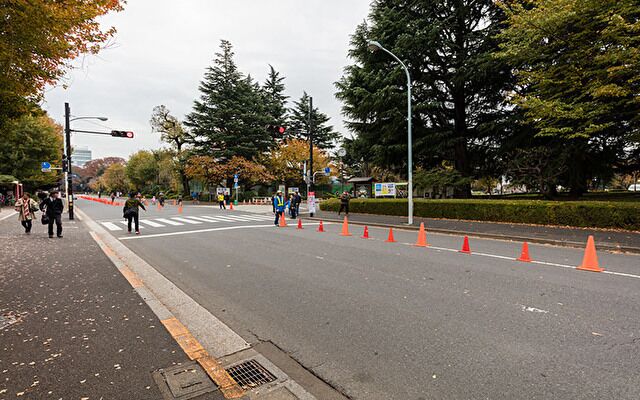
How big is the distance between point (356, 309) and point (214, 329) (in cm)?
185

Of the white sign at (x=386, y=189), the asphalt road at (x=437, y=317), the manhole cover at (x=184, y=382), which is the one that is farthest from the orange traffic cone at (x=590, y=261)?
the white sign at (x=386, y=189)

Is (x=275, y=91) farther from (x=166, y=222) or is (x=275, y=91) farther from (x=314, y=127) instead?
(x=166, y=222)

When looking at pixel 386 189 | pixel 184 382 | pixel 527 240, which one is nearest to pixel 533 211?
pixel 527 240

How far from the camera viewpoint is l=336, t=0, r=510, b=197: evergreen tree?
18.7 meters

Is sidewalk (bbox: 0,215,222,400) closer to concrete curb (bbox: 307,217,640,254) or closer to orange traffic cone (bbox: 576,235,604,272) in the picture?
orange traffic cone (bbox: 576,235,604,272)

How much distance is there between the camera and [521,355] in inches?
123

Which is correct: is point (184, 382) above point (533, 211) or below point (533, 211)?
below

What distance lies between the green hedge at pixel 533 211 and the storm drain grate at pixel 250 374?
44.3 ft

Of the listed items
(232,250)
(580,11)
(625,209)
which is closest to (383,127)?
(580,11)

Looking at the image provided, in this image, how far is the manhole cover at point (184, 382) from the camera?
8.24ft

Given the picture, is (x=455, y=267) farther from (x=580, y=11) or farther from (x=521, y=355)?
(x=580, y=11)

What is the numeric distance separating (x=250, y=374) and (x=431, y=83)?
21.7 meters

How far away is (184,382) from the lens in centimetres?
265

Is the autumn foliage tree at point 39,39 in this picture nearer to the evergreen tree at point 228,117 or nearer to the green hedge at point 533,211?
the green hedge at point 533,211
